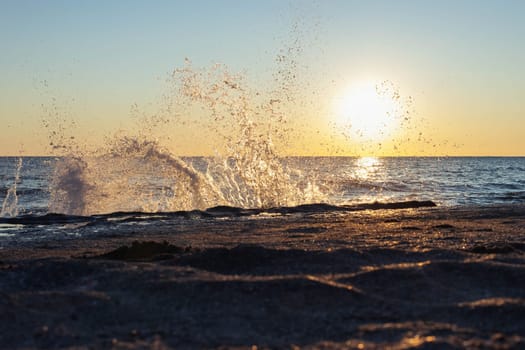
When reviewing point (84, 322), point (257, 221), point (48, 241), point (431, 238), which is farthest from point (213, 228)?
point (84, 322)

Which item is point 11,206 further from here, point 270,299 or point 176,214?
point 270,299

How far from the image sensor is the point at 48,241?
34.9 feet

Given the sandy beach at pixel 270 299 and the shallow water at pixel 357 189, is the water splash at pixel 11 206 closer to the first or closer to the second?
the shallow water at pixel 357 189

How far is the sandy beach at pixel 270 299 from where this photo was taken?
3635 millimetres

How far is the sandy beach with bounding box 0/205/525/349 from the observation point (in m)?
3.63

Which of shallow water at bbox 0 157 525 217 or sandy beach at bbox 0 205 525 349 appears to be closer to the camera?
sandy beach at bbox 0 205 525 349

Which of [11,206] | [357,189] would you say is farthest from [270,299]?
[357,189]

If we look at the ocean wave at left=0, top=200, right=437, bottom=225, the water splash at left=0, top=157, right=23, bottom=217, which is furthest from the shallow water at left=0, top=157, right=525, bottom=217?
the ocean wave at left=0, top=200, right=437, bottom=225

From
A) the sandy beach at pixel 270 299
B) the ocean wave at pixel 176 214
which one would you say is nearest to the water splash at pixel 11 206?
the ocean wave at pixel 176 214

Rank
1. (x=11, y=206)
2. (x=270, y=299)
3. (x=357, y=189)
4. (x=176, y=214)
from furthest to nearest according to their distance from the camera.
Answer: (x=357, y=189), (x=11, y=206), (x=176, y=214), (x=270, y=299)

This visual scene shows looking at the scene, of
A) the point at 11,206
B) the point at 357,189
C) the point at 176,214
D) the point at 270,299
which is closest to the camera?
the point at 270,299

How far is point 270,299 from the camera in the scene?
4.50m

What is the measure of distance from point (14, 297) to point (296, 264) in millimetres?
2625

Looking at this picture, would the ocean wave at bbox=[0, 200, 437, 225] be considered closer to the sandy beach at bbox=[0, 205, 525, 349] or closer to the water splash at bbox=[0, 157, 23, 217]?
the water splash at bbox=[0, 157, 23, 217]
